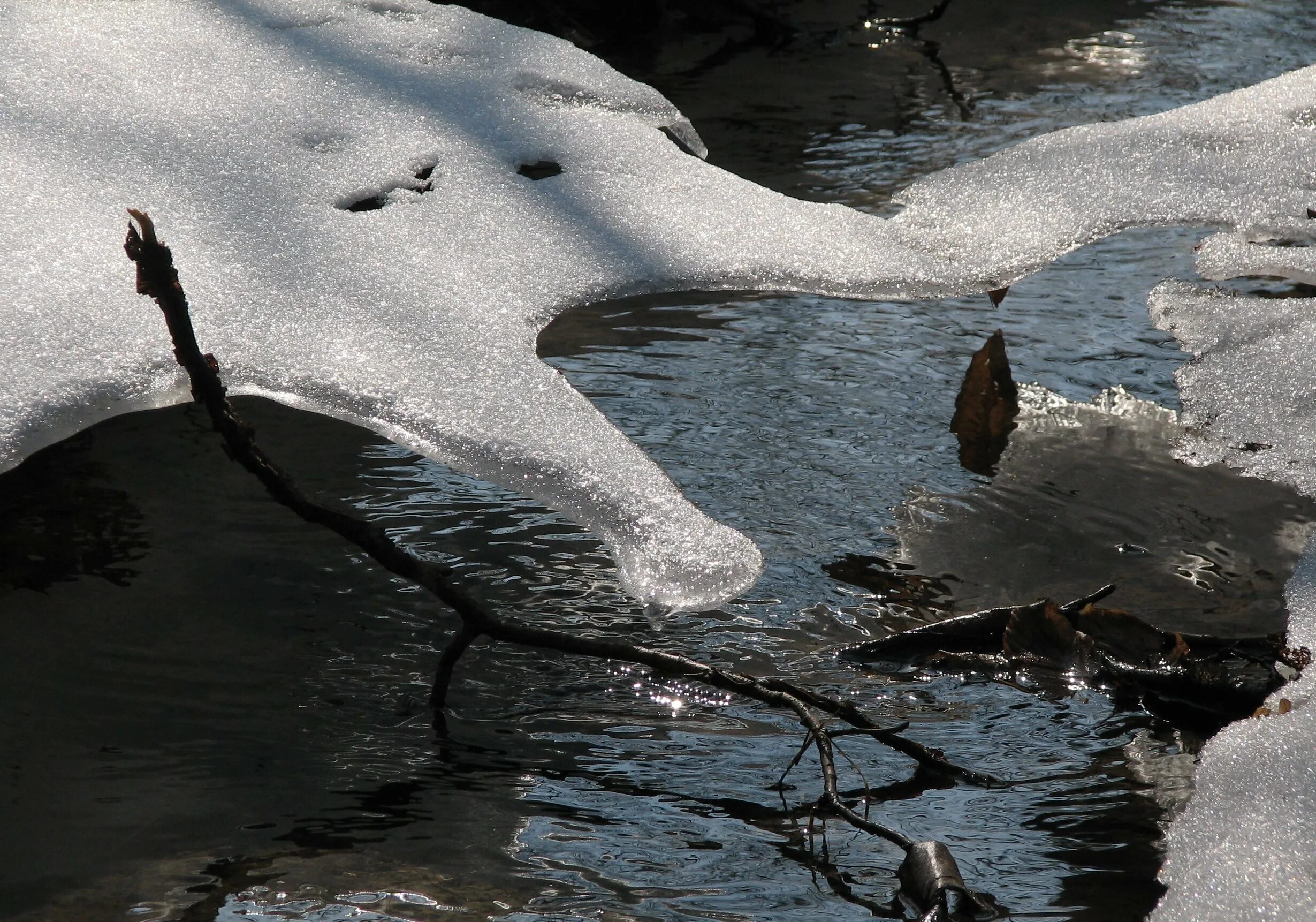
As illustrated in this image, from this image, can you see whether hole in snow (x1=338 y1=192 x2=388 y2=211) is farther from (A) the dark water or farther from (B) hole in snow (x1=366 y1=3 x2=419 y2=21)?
(B) hole in snow (x1=366 y1=3 x2=419 y2=21)

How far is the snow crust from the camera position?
1906 mm

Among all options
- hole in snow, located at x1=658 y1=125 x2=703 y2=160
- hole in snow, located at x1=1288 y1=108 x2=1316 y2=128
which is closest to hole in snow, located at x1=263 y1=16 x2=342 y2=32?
hole in snow, located at x1=658 y1=125 x2=703 y2=160

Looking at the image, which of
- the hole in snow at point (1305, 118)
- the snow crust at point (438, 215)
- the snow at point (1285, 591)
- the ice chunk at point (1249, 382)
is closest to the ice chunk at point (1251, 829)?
the snow at point (1285, 591)

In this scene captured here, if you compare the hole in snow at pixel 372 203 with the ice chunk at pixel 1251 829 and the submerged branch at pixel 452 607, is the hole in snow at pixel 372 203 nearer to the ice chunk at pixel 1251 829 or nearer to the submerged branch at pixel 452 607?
the submerged branch at pixel 452 607

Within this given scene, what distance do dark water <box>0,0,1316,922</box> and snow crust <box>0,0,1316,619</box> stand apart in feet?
0.72

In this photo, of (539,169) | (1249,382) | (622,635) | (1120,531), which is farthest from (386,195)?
(1249,382)

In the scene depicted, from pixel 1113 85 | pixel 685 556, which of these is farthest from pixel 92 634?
pixel 1113 85

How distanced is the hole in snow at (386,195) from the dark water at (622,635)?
0.40 metres

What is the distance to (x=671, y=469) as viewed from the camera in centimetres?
235

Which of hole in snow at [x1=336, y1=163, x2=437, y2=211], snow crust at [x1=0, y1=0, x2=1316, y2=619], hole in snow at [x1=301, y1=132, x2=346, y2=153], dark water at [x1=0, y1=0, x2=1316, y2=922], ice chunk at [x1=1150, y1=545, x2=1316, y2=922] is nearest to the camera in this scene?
ice chunk at [x1=1150, y1=545, x2=1316, y2=922]

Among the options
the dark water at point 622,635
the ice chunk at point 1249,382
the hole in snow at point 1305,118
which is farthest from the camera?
the hole in snow at point 1305,118

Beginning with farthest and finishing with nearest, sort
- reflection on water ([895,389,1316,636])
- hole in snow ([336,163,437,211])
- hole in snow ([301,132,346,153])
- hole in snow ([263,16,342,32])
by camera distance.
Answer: hole in snow ([263,16,342,32]) → hole in snow ([301,132,346,153]) → hole in snow ([336,163,437,211]) → reflection on water ([895,389,1316,636])

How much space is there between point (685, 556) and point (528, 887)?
1.73ft

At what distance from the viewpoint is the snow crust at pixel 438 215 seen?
191 centimetres
